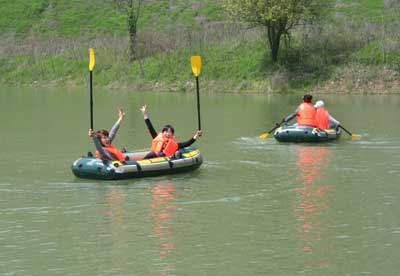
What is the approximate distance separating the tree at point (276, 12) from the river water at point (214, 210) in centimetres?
1666

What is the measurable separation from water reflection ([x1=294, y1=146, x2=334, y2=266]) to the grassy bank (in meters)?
22.5

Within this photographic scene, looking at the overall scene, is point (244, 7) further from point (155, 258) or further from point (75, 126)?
point (155, 258)

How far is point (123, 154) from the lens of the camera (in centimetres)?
1992

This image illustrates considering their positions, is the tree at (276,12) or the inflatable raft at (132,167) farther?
the tree at (276,12)

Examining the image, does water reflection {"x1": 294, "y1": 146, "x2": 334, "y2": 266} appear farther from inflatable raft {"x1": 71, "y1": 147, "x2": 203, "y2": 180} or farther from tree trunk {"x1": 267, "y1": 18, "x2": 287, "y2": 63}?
tree trunk {"x1": 267, "y1": 18, "x2": 287, "y2": 63}

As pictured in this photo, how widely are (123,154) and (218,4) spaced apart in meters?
46.9

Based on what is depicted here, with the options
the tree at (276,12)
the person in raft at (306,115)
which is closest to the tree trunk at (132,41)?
the tree at (276,12)

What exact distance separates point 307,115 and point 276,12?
19.2 meters

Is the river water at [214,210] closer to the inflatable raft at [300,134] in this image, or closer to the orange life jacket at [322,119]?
the inflatable raft at [300,134]

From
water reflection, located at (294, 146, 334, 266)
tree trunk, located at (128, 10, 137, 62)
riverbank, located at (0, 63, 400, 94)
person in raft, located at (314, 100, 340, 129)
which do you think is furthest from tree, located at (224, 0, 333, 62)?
water reflection, located at (294, 146, 334, 266)

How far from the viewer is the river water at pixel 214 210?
12.7 metres

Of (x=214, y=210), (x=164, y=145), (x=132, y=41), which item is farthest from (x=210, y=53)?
(x=214, y=210)

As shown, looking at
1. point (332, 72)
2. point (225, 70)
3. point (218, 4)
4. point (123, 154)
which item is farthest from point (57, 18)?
point (123, 154)

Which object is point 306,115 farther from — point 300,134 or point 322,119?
point 300,134
